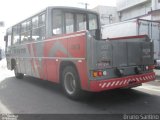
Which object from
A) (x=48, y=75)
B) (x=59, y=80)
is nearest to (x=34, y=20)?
(x=48, y=75)

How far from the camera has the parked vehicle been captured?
623 inches

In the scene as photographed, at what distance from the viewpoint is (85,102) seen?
23.3 feet

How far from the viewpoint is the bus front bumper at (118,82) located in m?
6.40

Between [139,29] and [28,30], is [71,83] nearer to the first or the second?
[28,30]

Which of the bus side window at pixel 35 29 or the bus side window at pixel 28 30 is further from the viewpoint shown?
the bus side window at pixel 28 30

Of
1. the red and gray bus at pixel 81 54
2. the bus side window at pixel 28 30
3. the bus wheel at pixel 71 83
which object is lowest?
the bus wheel at pixel 71 83

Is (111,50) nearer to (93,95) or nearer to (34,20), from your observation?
(93,95)

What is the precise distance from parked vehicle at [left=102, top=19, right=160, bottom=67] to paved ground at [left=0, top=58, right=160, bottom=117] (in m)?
7.63

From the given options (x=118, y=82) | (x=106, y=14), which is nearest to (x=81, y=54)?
(x=118, y=82)

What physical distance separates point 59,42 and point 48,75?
164cm

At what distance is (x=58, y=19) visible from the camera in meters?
8.84

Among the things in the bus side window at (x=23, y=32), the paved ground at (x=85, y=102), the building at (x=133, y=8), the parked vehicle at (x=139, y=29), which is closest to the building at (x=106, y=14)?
the building at (x=133, y=8)

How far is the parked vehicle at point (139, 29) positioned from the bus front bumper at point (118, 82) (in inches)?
336

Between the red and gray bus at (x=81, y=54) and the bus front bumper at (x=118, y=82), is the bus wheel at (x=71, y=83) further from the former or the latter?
the bus front bumper at (x=118, y=82)
